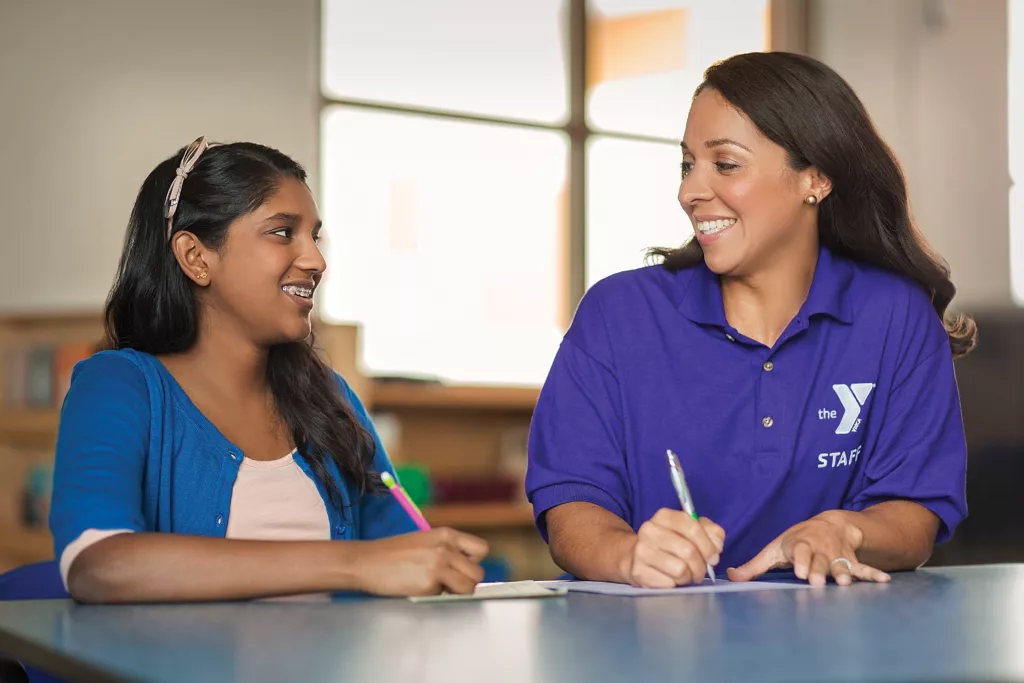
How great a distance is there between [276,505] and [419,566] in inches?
16.7

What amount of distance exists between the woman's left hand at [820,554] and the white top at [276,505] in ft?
1.72

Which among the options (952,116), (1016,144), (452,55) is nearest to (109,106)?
(452,55)

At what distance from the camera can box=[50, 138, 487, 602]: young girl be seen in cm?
138

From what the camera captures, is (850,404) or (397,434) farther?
(397,434)

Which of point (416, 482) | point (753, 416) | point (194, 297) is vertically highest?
point (194, 297)

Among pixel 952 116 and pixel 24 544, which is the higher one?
pixel 952 116

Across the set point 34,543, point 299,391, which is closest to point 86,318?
point 34,543

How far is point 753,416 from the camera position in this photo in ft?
5.33

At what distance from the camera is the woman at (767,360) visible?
5.29 feet

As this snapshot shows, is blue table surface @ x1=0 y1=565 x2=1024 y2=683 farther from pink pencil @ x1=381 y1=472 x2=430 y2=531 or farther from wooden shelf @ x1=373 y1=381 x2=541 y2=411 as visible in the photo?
wooden shelf @ x1=373 y1=381 x2=541 y2=411

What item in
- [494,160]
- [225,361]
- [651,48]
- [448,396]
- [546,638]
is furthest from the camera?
[651,48]

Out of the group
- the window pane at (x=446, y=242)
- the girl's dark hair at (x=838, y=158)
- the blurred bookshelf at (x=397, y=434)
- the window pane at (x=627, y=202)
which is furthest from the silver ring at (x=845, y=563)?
the window pane at (x=627, y=202)

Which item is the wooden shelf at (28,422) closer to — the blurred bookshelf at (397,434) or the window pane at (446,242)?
the blurred bookshelf at (397,434)

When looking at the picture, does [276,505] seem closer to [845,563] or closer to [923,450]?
[845,563]
